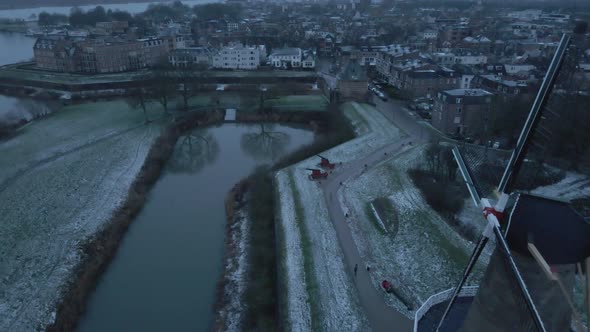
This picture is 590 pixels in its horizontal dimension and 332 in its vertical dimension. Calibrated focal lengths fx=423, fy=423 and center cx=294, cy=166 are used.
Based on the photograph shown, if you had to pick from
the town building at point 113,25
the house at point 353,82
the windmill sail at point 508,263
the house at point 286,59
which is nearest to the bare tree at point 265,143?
the house at point 353,82

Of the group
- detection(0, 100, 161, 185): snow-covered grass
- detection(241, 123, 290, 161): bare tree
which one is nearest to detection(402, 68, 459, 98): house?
detection(241, 123, 290, 161): bare tree

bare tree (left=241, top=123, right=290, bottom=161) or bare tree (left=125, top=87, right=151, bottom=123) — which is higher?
bare tree (left=125, top=87, right=151, bottom=123)

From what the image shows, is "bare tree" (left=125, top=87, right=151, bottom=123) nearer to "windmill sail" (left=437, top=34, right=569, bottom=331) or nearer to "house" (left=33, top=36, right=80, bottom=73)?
"house" (left=33, top=36, right=80, bottom=73)

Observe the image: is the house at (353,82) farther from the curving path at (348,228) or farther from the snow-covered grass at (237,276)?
the snow-covered grass at (237,276)

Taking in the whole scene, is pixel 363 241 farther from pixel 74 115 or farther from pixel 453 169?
pixel 74 115

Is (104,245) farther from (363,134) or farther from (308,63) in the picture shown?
(308,63)

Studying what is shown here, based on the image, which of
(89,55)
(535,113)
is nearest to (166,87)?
(89,55)

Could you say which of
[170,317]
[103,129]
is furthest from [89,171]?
[170,317]
